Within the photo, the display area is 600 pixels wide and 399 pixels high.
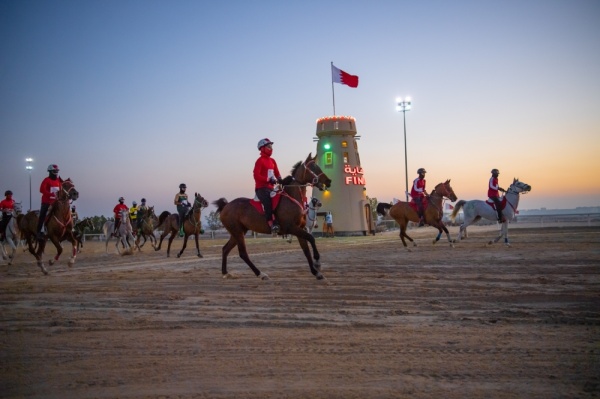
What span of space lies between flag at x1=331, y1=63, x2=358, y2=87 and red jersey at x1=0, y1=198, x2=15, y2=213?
3332 centimetres

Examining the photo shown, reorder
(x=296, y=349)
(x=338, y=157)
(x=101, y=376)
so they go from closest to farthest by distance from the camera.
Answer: (x=101, y=376), (x=296, y=349), (x=338, y=157)

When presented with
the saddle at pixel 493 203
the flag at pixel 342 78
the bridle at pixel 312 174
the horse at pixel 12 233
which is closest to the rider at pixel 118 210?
the horse at pixel 12 233

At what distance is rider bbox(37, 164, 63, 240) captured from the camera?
47.6 feet

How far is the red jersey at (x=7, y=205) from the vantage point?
19.7m

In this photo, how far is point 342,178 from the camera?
157 feet

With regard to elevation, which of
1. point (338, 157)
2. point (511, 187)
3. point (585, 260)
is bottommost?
point (585, 260)

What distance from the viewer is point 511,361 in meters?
4.65

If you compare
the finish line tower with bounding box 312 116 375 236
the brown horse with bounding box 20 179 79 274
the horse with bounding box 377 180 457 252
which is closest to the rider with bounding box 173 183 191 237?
the brown horse with bounding box 20 179 79 274

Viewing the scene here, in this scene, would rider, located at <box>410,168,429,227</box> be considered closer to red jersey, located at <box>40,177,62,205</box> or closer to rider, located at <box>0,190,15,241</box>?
red jersey, located at <box>40,177,62,205</box>

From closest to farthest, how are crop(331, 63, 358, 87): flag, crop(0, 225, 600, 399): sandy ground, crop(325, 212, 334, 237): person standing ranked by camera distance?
crop(0, 225, 600, 399): sandy ground
crop(325, 212, 334, 237): person standing
crop(331, 63, 358, 87): flag

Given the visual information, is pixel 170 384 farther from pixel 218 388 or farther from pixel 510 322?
pixel 510 322

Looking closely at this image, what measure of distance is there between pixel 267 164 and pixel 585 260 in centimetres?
976

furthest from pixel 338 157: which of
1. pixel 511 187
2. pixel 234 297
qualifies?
pixel 234 297

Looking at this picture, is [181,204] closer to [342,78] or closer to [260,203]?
[260,203]
